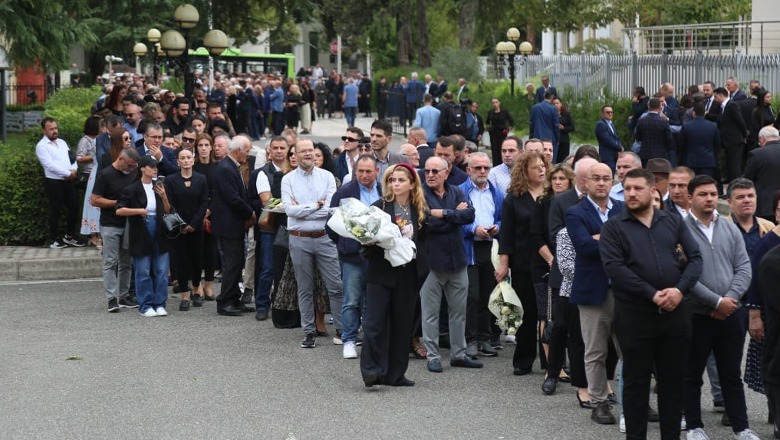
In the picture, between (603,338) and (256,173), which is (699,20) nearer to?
(256,173)

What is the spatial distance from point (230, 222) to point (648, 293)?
6945 mm

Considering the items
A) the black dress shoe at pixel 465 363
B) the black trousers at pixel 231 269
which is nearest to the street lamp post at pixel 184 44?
the black trousers at pixel 231 269

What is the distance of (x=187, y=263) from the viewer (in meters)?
14.6

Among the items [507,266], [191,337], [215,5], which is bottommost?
[191,337]

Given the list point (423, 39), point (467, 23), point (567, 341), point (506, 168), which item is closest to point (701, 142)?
point (506, 168)

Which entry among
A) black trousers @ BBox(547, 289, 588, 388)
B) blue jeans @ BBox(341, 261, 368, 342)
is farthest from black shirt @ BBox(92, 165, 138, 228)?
black trousers @ BBox(547, 289, 588, 388)

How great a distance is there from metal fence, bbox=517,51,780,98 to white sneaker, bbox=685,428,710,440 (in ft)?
68.3

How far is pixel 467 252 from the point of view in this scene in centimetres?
1163

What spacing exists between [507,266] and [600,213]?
1.78m

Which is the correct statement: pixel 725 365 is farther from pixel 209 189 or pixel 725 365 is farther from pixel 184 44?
pixel 184 44

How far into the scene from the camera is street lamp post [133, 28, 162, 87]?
37125mm

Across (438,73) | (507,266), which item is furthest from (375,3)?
(507,266)

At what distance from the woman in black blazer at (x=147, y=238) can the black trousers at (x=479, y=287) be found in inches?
151

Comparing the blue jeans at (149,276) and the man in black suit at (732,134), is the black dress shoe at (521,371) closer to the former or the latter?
the blue jeans at (149,276)
